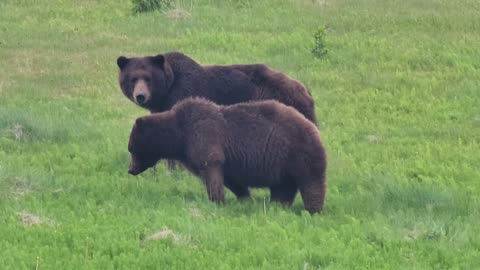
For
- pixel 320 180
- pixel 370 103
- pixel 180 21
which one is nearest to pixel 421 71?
pixel 370 103

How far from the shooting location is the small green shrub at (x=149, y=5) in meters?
23.6

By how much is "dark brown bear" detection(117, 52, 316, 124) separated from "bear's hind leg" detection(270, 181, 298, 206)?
1.99 metres

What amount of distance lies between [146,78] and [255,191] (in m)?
2.08

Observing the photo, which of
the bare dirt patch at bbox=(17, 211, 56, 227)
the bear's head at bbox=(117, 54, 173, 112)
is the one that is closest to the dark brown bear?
the bear's head at bbox=(117, 54, 173, 112)

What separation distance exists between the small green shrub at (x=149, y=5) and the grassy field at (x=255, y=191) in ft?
1.19

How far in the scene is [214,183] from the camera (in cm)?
1070

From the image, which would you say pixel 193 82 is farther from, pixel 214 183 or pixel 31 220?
pixel 31 220

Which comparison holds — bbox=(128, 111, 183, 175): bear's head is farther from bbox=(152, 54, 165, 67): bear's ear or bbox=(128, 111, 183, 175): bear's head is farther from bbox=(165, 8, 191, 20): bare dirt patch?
bbox=(165, 8, 191, 20): bare dirt patch

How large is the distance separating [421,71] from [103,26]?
742cm

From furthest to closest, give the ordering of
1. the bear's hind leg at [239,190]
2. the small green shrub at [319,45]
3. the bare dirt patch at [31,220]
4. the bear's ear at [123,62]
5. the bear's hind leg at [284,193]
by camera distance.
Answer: the small green shrub at [319,45]
the bear's ear at [123,62]
the bear's hind leg at [239,190]
the bear's hind leg at [284,193]
the bare dirt patch at [31,220]

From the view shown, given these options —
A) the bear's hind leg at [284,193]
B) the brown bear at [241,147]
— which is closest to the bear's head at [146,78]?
the brown bear at [241,147]

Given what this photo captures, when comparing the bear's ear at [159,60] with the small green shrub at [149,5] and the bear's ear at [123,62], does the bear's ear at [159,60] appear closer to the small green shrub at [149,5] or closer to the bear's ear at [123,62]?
the bear's ear at [123,62]

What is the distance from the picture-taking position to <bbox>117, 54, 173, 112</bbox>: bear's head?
513 inches

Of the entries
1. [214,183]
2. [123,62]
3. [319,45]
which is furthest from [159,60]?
[319,45]
